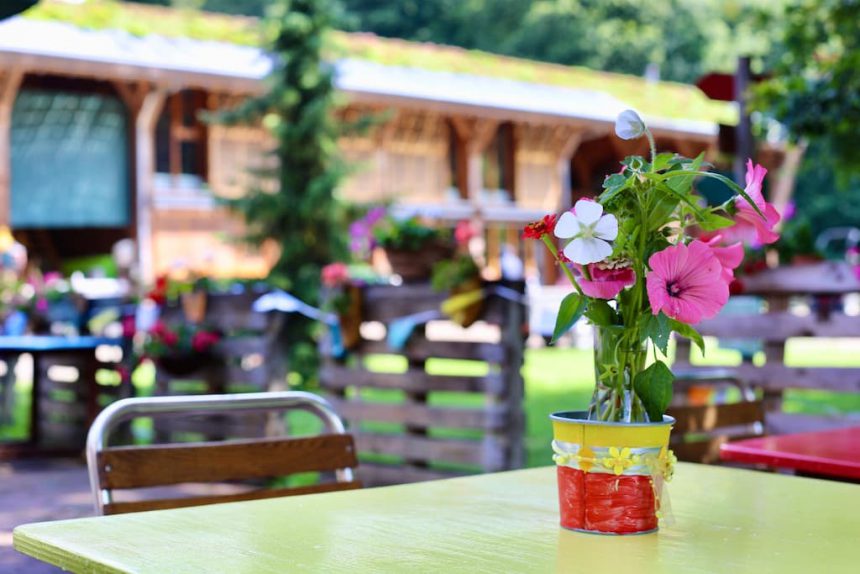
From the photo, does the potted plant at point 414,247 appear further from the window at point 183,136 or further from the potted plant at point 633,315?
the window at point 183,136

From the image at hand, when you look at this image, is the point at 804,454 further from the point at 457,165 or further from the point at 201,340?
the point at 457,165

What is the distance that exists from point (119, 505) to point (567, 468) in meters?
0.87

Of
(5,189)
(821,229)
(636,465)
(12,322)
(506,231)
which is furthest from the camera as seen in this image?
(821,229)

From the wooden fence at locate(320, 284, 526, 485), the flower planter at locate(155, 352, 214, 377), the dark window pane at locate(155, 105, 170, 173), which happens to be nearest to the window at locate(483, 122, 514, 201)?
the dark window pane at locate(155, 105, 170, 173)

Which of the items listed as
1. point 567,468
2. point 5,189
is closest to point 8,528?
point 567,468

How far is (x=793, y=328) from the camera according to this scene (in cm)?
641

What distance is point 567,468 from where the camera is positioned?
1.83 m

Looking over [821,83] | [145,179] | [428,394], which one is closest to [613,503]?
[428,394]

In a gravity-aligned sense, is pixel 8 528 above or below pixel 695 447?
below

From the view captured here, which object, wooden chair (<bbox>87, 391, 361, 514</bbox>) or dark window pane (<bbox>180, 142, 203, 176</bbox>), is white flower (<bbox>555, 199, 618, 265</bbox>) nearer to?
wooden chair (<bbox>87, 391, 361, 514</bbox>)

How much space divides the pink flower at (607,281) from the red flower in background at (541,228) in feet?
0.29

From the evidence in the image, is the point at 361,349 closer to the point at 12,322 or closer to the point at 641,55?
the point at 12,322

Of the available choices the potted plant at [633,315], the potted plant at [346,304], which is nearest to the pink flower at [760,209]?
the potted plant at [633,315]

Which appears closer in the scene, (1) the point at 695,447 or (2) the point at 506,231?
(1) the point at 695,447
